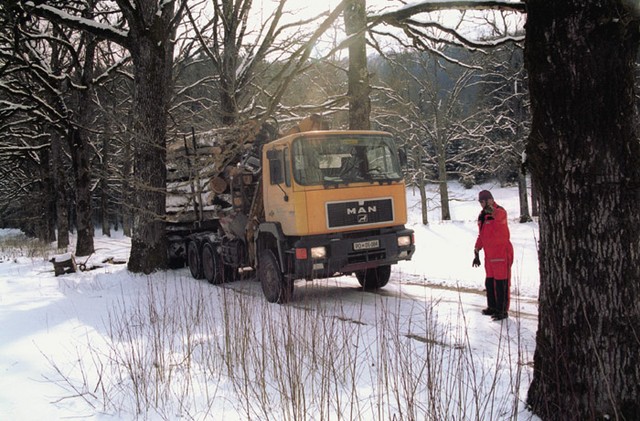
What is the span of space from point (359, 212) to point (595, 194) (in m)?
A: 4.35

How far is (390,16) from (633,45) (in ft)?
6.92

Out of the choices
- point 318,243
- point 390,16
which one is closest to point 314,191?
point 318,243

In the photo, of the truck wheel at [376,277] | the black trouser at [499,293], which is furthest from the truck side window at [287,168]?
the black trouser at [499,293]

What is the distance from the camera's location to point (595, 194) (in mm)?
2676

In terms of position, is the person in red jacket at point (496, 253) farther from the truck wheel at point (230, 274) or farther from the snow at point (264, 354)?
the truck wheel at point (230, 274)

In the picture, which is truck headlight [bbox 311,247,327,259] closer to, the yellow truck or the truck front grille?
the yellow truck

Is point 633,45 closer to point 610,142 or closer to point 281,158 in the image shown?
point 610,142

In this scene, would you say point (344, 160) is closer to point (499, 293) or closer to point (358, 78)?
point (499, 293)

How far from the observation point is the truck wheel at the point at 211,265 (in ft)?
30.0

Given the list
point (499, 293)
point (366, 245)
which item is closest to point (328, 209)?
point (366, 245)

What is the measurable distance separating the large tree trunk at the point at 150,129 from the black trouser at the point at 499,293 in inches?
268

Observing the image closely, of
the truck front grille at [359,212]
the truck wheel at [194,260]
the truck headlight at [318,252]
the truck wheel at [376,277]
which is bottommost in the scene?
the truck wheel at [376,277]

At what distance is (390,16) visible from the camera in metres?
4.23

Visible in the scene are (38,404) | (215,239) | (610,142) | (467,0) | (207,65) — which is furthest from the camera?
(207,65)
